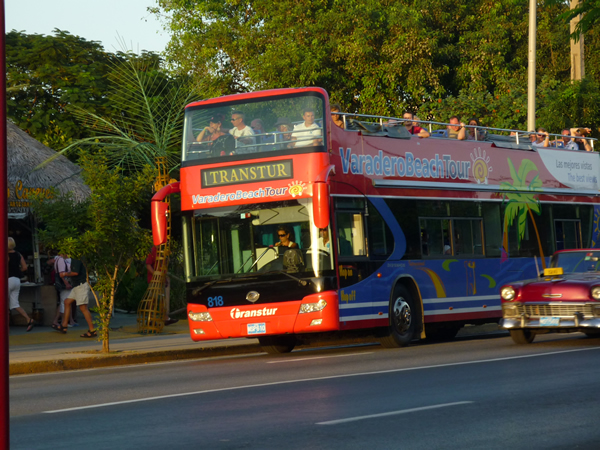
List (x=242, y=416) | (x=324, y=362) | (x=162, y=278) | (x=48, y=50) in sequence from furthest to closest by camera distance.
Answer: (x=48, y=50) < (x=162, y=278) < (x=324, y=362) < (x=242, y=416)

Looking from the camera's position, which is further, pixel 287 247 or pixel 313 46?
pixel 313 46

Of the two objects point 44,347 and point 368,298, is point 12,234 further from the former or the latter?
point 368,298

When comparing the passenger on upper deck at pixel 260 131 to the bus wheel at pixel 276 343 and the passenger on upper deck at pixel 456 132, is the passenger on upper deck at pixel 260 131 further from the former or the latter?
the passenger on upper deck at pixel 456 132

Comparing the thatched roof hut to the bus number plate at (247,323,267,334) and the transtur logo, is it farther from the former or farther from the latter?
the bus number plate at (247,323,267,334)

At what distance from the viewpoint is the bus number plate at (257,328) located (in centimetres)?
1551

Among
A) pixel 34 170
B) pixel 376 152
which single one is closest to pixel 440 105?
pixel 34 170

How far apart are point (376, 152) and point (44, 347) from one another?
7203mm

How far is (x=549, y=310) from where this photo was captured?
50.2 ft

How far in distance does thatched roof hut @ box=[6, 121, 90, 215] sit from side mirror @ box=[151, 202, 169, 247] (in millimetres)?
7787

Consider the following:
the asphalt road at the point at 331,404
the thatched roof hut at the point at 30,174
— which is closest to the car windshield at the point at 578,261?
the asphalt road at the point at 331,404

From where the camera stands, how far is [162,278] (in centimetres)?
2125

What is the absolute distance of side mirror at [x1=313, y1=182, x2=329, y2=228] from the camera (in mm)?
14633

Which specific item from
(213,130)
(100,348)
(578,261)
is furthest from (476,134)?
(100,348)

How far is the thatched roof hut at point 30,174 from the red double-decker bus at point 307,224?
8083mm
